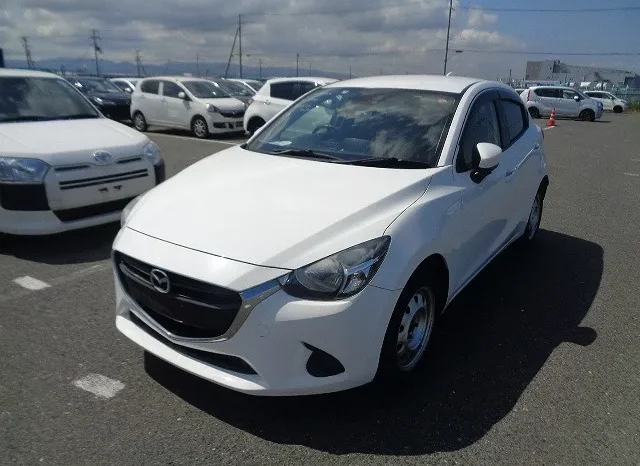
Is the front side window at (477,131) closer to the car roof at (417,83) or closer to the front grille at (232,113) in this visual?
the car roof at (417,83)

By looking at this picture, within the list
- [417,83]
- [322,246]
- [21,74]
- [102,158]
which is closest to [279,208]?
[322,246]

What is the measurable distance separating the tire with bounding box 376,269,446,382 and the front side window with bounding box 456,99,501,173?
848 millimetres

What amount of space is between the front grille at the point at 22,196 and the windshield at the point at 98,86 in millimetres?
13419

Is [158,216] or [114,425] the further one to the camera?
[158,216]

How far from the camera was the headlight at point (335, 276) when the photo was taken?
2250 millimetres

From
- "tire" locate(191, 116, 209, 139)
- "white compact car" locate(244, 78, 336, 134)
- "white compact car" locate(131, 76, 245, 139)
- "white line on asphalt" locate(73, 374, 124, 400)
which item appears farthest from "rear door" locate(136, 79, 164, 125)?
"white line on asphalt" locate(73, 374, 124, 400)

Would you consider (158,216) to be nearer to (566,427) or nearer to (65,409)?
(65,409)

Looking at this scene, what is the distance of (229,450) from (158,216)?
1.27m

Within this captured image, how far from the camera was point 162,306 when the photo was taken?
8.09 feet

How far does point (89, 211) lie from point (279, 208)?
9.74ft

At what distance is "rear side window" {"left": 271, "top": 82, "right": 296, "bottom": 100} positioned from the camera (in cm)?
1357

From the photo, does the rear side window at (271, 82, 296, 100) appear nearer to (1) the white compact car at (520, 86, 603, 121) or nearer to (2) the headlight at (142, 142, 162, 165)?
(2) the headlight at (142, 142, 162, 165)

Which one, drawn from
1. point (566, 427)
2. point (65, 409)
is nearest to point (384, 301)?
point (566, 427)

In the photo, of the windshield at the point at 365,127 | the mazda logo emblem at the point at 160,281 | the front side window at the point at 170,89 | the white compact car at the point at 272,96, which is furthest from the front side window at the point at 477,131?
the front side window at the point at 170,89
